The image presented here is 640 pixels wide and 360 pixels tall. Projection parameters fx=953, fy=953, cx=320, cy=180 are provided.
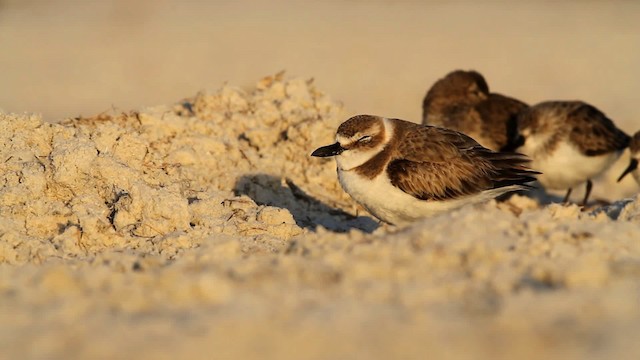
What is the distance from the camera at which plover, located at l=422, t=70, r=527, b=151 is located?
403 inches

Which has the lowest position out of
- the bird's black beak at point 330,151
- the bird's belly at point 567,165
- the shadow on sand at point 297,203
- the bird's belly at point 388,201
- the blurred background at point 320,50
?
the blurred background at point 320,50

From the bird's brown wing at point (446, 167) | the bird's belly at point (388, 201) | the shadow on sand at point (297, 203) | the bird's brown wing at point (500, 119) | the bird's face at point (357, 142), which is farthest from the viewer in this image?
the bird's brown wing at point (500, 119)

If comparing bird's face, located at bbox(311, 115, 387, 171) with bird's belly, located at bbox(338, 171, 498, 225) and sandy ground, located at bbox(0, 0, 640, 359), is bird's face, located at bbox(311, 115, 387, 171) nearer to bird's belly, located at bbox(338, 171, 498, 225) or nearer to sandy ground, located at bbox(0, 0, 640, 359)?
bird's belly, located at bbox(338, 171, 498, 225)

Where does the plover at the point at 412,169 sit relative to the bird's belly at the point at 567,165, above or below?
above

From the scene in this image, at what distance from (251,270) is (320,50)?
1320 centimetres

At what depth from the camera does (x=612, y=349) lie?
141 inches

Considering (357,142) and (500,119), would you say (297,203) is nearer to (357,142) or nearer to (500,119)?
(357,142)

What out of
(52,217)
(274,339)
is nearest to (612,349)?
(274,339)

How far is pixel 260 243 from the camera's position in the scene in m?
6.48

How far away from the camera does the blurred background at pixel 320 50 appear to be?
14.5m

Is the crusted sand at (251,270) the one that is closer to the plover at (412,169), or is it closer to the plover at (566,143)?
the plover at (412,169)

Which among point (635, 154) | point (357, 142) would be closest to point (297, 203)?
point (357, 142)

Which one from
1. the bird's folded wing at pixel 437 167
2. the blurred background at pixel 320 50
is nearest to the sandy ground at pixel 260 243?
the blurred background at pixel 320 50

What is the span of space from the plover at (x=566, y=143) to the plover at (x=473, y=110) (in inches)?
12.1
